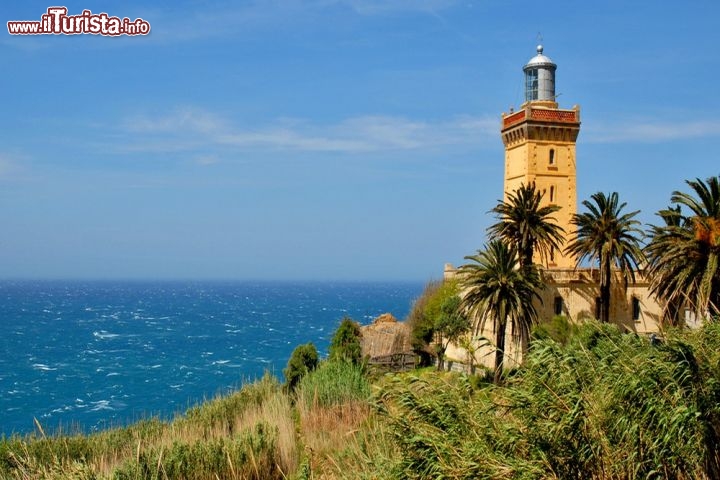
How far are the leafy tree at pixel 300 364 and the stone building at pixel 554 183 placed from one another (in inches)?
413

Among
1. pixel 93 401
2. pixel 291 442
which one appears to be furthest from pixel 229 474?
pixel 93 401

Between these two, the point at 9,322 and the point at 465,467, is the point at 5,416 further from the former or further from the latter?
the point at 9,322

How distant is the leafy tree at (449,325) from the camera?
4016 centimetres

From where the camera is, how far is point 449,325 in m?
40.8

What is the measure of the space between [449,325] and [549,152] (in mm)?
11744

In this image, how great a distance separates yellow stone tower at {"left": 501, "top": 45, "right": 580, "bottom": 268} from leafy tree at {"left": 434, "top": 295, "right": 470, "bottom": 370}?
5625 mm

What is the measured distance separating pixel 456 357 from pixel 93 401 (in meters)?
28.1

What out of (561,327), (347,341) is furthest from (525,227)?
(347,341)

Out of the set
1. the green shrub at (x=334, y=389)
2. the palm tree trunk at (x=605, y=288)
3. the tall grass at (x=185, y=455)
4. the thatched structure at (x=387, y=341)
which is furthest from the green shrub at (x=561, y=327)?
the tall grass at (x=185, y=455)

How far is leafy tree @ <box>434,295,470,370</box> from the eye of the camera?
40.2 metres

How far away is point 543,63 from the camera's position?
4284 centimetres

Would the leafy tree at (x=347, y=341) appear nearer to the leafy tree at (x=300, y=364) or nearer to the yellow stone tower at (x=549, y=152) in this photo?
Result: the leafy tree at (x=300, y=364)

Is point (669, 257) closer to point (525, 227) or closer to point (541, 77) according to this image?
point (525, 227)

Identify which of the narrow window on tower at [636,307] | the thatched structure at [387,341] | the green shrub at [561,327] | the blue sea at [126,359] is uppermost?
the narrow window on tower at [636,307]
